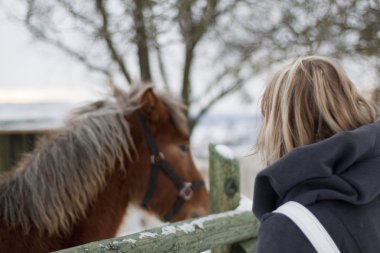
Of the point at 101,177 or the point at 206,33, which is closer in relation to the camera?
the point at 101,177

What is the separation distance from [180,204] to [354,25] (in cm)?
181

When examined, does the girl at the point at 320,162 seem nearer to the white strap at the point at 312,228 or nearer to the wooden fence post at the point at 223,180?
the white strap at the point at 312,228

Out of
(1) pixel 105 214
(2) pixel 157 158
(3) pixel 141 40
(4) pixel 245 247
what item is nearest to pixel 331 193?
(4) pixel 245 247

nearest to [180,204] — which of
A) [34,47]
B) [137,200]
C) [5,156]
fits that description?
[137,200]

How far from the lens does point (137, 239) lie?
149 cm

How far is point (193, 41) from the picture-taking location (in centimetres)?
450

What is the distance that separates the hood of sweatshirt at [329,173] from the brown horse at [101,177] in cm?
117

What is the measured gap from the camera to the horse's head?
2.38 m

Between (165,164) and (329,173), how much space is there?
5.05ft

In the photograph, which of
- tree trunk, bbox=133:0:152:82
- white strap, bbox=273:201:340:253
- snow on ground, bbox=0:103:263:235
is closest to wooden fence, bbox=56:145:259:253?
white strap, bbox=273:201:340:253

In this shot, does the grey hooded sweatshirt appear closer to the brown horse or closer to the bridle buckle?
the brown horse

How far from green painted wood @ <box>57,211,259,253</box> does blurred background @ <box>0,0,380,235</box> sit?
1.03 meters

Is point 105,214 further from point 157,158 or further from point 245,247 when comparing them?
point 245,247

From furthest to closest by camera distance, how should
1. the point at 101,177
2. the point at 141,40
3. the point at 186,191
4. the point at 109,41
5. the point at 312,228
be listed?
the point at 109,41, the point at 141,40, the point at 186,191, the point at 101,177, the point at 312,228
